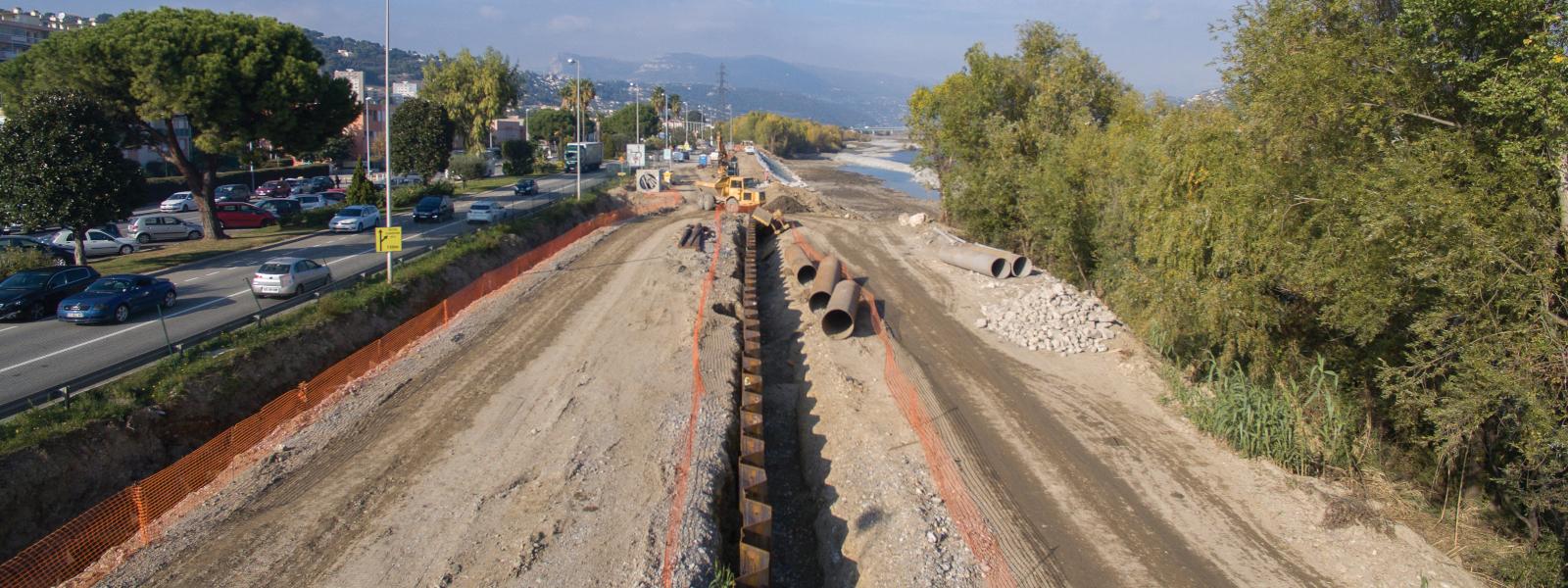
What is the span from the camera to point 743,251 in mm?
37750

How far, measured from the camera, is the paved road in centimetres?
1884

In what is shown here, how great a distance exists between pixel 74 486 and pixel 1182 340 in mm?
22910

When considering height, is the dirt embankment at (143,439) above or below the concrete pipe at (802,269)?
below

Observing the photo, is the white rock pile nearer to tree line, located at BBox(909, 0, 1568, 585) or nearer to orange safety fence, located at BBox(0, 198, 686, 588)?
tree line, located at BBox(909, 0, 1568, 585)

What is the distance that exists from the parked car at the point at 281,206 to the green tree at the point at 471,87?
113 ft

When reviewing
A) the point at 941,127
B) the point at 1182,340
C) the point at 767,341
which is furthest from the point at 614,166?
the point at 1182,340

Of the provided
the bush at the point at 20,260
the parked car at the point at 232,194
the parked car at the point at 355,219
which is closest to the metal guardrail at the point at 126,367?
the bush at the point at 20,260

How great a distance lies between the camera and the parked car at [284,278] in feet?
86.5

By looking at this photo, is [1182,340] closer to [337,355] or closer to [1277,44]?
[1277,44]

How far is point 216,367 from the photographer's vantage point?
738 inches

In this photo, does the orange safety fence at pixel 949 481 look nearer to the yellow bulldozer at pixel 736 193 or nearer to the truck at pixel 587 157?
the yellow bulldozer at pixel 736 193

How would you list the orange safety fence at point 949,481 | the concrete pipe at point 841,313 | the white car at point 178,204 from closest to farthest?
the orange safety fence at point 949,481
the concrete pipe at point 841,313
the white car at point 178,204

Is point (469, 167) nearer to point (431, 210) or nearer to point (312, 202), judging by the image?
point (312, 202)

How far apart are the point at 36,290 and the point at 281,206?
24659mm
